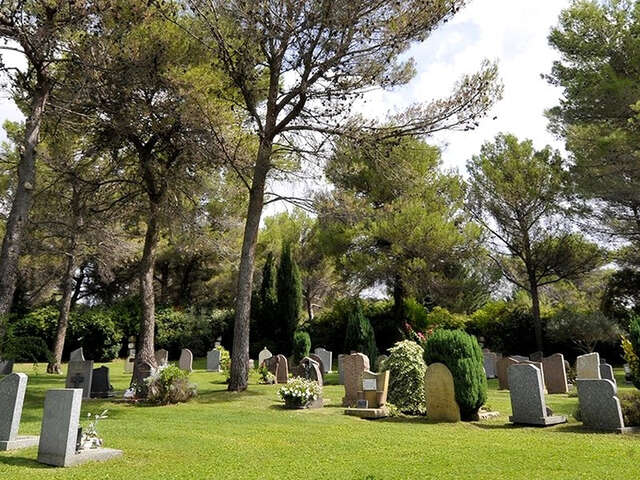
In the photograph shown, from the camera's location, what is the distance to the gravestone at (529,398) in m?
8.24

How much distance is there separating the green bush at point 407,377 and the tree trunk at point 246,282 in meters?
3.87

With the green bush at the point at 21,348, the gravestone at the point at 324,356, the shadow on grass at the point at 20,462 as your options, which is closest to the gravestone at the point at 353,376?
the green bush at the point at 21,348

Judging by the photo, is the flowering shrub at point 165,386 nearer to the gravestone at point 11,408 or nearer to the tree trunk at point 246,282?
the tree trunk at point 246,282

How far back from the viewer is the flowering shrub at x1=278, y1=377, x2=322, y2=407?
10461 mm

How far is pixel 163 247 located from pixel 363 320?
16454mm

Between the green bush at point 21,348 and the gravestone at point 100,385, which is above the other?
the green bush at point 21,348

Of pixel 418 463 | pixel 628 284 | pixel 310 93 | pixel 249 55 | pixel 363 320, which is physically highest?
pixel 249 55

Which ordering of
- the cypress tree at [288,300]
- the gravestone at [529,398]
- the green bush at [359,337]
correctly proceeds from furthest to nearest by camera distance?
the cypress tree at [288,300]
the green bush at [359,337]
the gravestone at [529,398]

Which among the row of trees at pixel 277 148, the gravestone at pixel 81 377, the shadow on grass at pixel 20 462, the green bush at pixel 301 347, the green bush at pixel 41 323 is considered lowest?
the shadow on grass at pixel 20 462

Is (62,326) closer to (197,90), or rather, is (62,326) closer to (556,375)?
(197,90)

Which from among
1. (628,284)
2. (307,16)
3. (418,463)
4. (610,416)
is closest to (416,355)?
(610,416)

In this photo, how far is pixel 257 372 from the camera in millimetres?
15938

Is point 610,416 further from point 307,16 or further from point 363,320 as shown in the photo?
point 363,320

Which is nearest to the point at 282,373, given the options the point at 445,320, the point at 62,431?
the point at 62,431
